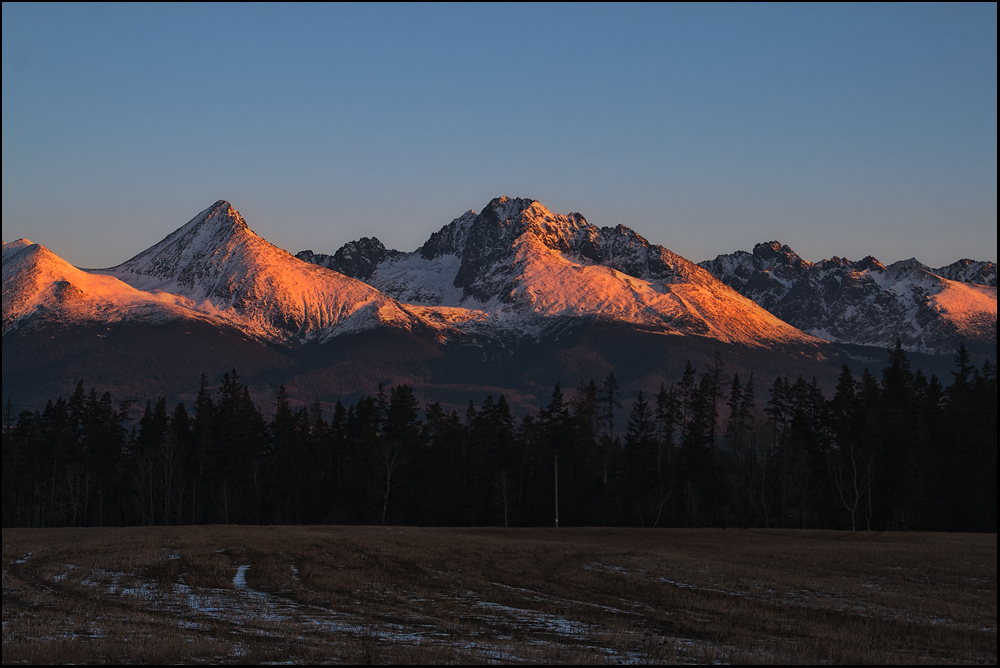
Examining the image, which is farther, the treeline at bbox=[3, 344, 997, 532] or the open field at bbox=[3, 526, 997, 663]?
the treeline at bbox=[3, 344, 997, 532]

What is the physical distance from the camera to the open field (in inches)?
872

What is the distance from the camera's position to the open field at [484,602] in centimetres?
2214

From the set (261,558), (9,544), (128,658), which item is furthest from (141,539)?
(128,658)

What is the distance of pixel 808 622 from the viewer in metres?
28.9

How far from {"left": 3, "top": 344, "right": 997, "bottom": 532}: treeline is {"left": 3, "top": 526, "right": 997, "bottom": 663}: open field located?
33923mm

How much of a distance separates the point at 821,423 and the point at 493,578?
6575cm

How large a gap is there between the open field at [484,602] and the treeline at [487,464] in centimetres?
3392

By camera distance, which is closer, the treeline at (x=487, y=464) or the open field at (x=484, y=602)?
the open field at (x=484, y=602)

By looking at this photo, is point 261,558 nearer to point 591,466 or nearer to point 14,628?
point 14,628

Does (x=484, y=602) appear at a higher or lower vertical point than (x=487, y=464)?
lower

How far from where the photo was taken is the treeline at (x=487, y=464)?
92312mm

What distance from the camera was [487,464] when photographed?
100 meters

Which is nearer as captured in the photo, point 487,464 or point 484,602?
point 484,602

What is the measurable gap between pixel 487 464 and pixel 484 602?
6825cm
